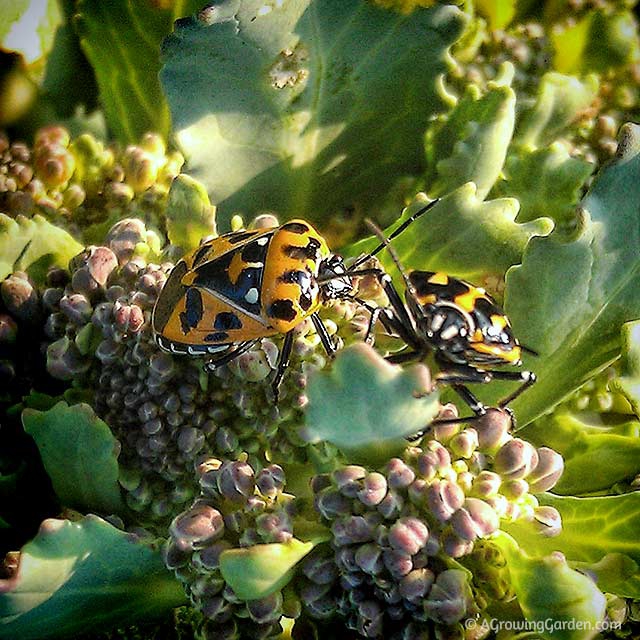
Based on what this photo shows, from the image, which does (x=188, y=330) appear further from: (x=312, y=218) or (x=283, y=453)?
(x=312, y=218)

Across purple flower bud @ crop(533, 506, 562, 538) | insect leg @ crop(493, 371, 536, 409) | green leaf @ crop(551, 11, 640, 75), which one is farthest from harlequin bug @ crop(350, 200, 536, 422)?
green leaf @ crop(551, 11, 640, 75)

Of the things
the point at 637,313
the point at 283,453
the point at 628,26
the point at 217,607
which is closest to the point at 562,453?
the point at 637,313

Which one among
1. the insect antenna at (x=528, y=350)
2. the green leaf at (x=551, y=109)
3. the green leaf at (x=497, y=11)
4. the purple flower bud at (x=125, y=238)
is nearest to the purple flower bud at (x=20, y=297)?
the purple flower bud at (x=125, y=238)

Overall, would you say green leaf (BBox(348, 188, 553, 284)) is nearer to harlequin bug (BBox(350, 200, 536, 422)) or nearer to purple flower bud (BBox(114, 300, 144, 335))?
harlequin bug (BBox(350, 200, 536, 422))

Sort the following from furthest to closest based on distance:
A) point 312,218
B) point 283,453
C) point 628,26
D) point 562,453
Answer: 1. point 628,26
2. point 312,218
3. point 562,453
4. point 283,453

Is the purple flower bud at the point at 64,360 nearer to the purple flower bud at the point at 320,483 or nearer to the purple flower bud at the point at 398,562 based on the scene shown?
the purple flower bud at the point at 320,483

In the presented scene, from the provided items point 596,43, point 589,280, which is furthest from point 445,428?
point 596,43

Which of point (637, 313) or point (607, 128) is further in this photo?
point (607, 128)
